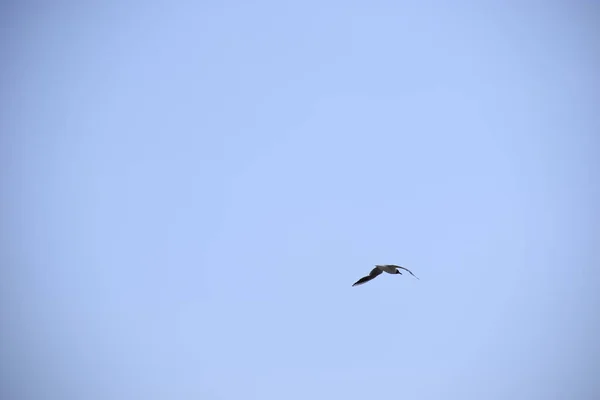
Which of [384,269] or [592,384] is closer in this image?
[384,269]

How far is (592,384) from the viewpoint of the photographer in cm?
17100

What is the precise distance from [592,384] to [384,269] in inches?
6430

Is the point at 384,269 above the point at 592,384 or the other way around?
the other way around

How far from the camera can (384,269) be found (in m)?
36.2
